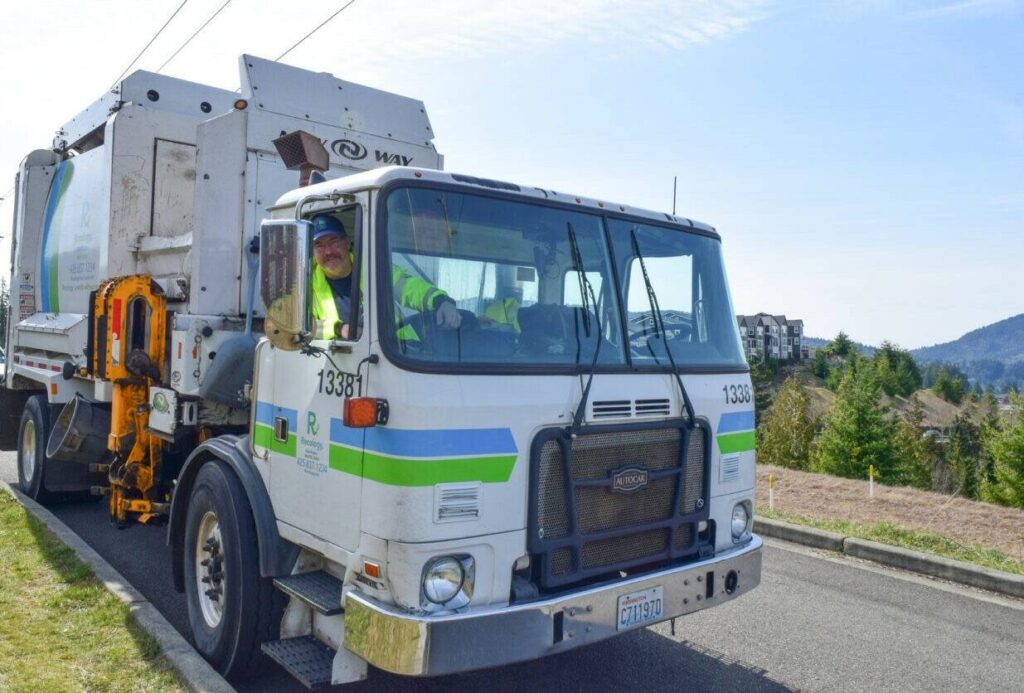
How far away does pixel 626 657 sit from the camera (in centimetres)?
479

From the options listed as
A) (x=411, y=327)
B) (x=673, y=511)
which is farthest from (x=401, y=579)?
(x=673, y=511)

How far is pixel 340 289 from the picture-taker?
373 cm

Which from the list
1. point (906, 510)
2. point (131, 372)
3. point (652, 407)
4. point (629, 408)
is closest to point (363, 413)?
point (629, 408)

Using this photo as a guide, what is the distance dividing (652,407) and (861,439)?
162ft

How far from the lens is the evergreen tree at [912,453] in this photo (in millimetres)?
51312

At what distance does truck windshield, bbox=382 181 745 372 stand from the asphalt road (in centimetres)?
168

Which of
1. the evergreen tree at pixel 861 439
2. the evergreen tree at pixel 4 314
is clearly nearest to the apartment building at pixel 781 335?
the evergreen tree at pixel 861 439

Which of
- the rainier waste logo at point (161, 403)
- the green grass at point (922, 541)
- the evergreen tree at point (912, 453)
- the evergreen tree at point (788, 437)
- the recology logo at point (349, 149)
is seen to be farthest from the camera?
the evergreen tree at point (788, 437)

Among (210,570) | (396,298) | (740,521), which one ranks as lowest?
(210,570)

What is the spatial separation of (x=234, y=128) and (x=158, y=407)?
5.99ft

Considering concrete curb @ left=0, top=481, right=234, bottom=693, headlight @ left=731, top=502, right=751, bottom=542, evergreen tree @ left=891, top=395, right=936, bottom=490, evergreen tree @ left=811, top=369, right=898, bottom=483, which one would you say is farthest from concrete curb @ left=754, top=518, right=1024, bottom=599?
evergreen tree @ left=891, top=395, right=936, bottom=490

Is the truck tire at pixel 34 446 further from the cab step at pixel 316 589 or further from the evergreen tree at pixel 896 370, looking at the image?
the evergreen tree at pixel 896 370

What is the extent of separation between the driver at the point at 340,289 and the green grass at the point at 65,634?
1.86 m

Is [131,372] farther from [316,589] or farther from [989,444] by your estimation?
[989,444]
